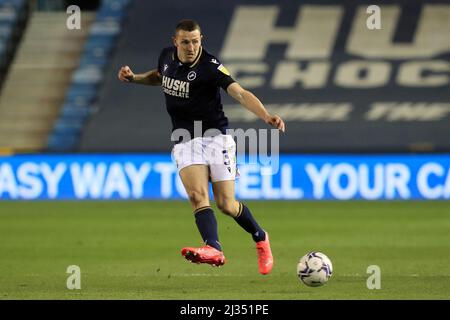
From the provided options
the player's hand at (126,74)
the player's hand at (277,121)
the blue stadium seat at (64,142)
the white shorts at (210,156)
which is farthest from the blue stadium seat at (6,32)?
the player's hand at (277,121)

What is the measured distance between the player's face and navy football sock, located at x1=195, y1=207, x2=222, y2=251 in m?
1.30

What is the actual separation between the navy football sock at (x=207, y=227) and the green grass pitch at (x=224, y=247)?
0.39 meters

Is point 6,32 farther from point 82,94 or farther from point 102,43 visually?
point 82,94

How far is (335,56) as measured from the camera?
23.1 m

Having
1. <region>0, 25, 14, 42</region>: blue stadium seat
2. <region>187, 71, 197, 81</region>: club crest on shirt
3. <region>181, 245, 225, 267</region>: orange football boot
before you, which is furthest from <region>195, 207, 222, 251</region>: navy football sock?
<region>0, 25, 14, 42</region>: blue stadium seat

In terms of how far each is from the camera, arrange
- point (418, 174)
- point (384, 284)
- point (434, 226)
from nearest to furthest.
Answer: point (384, 284) → point (434, 226) → point (418, 174)

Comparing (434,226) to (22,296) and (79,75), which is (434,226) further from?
(79,75)

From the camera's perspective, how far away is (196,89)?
938 centimetres

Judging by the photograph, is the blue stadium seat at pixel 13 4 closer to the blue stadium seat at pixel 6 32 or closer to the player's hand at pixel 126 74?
the blue stadium seat at pixel 6 32

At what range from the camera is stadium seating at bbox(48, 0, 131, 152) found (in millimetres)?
22578

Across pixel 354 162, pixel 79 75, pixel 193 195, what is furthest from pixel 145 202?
pixel 193 195

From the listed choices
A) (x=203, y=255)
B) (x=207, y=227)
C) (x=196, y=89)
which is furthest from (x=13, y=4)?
(x=203, y=255)
